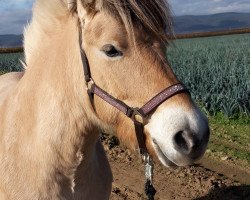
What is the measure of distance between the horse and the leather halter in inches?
0.7

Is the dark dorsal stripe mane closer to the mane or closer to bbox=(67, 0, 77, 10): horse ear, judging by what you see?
the mane

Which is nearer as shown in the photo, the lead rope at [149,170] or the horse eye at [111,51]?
the horse eye at [111,51]

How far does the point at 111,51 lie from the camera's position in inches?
93.1

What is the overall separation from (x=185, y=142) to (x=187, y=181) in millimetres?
3852

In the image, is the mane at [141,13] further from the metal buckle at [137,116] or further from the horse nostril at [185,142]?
the horse nostril at [185,142]

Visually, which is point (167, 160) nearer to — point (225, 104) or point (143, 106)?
point (143, 106)

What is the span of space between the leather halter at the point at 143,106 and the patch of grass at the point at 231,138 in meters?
4.52

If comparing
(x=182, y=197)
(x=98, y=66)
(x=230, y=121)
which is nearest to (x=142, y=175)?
(x=182, y=197)

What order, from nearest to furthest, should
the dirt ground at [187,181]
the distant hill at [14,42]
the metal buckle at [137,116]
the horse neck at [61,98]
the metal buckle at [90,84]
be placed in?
the metal buckle at [137,116] → the metal buckle at [90,84] → the horse neck at [61,98] → the distant hill at [14,42] → the dirt ground at [187,181]

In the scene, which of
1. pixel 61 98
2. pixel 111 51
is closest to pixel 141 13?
pixel 111 51

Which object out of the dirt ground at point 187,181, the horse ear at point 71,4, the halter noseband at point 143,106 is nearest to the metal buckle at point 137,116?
the halter noseband at point 143,106

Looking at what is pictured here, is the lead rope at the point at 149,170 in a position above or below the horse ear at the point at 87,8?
below

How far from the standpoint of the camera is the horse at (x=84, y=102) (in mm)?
2312

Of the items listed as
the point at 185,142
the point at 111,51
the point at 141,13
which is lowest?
the point at 185,142
